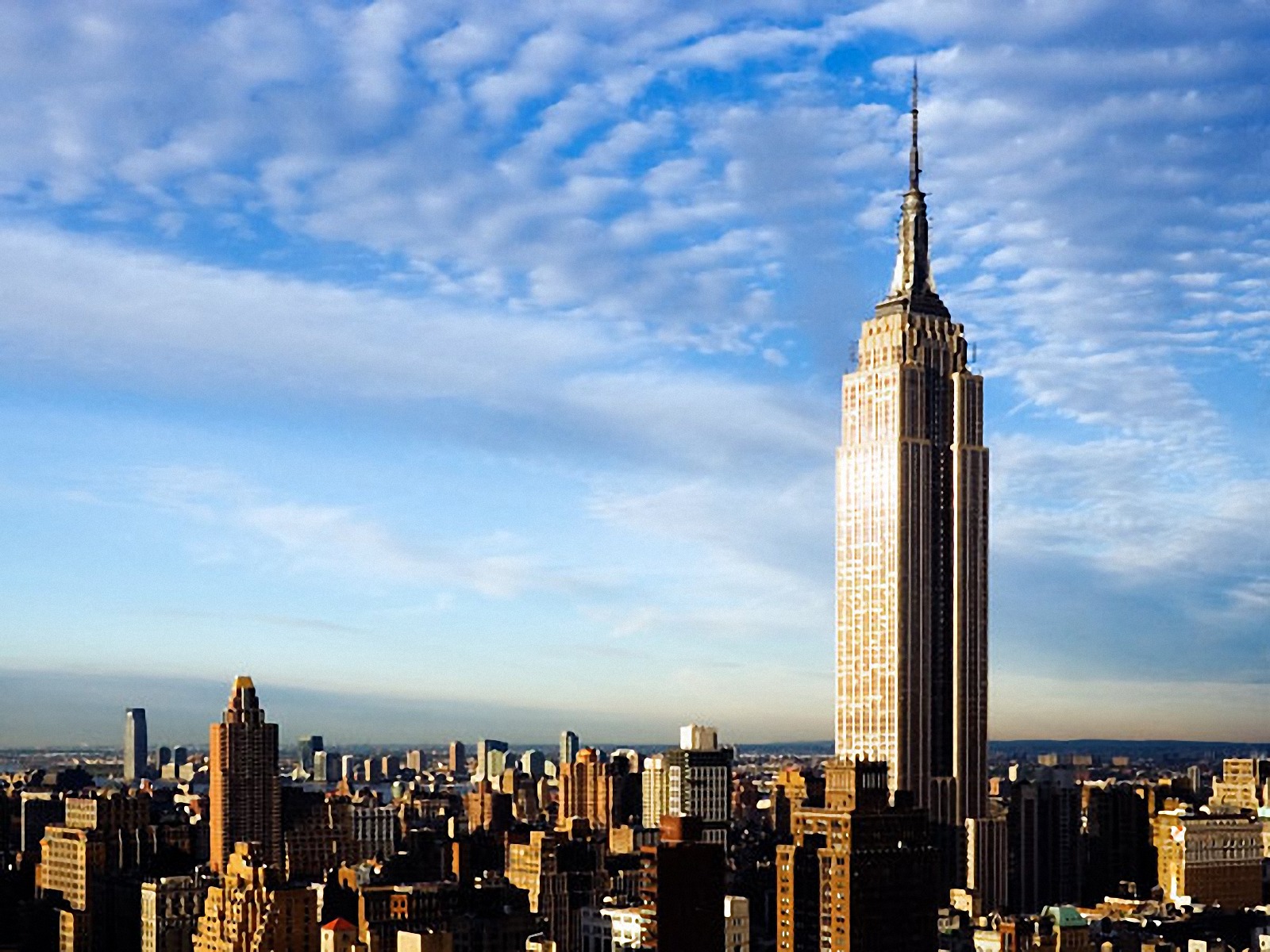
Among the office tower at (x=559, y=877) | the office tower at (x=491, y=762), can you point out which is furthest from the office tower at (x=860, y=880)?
the office tower at (x=491, y=762)

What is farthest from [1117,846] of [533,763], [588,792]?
[533,763]

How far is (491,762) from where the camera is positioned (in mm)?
83062

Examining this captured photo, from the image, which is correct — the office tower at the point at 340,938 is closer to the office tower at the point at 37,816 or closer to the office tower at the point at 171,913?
the office tower at the point at 171,913

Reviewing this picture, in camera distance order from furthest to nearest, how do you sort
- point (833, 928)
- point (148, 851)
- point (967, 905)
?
point (148, 851)
point (967, 905)
point (833, 928)

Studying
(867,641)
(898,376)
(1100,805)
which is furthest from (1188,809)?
(898,376)

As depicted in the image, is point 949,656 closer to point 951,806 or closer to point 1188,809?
point 951,806

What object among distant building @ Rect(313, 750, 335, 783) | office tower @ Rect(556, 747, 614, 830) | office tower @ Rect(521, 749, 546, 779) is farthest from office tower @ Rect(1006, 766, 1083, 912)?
distant building @ Rect(313, 750, 335, 783)

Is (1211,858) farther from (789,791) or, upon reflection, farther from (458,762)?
(458,762)

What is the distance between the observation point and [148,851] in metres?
48.7

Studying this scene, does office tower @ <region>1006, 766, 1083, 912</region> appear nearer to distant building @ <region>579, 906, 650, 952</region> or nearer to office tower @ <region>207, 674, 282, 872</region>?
distant building @ <region>579, 906, 650, 952</region>

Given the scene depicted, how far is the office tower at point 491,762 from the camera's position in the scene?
79250mm

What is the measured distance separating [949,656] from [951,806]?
4289 millimetres

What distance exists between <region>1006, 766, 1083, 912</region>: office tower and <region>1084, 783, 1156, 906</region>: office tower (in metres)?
0.31

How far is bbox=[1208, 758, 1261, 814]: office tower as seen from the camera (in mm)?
47844
